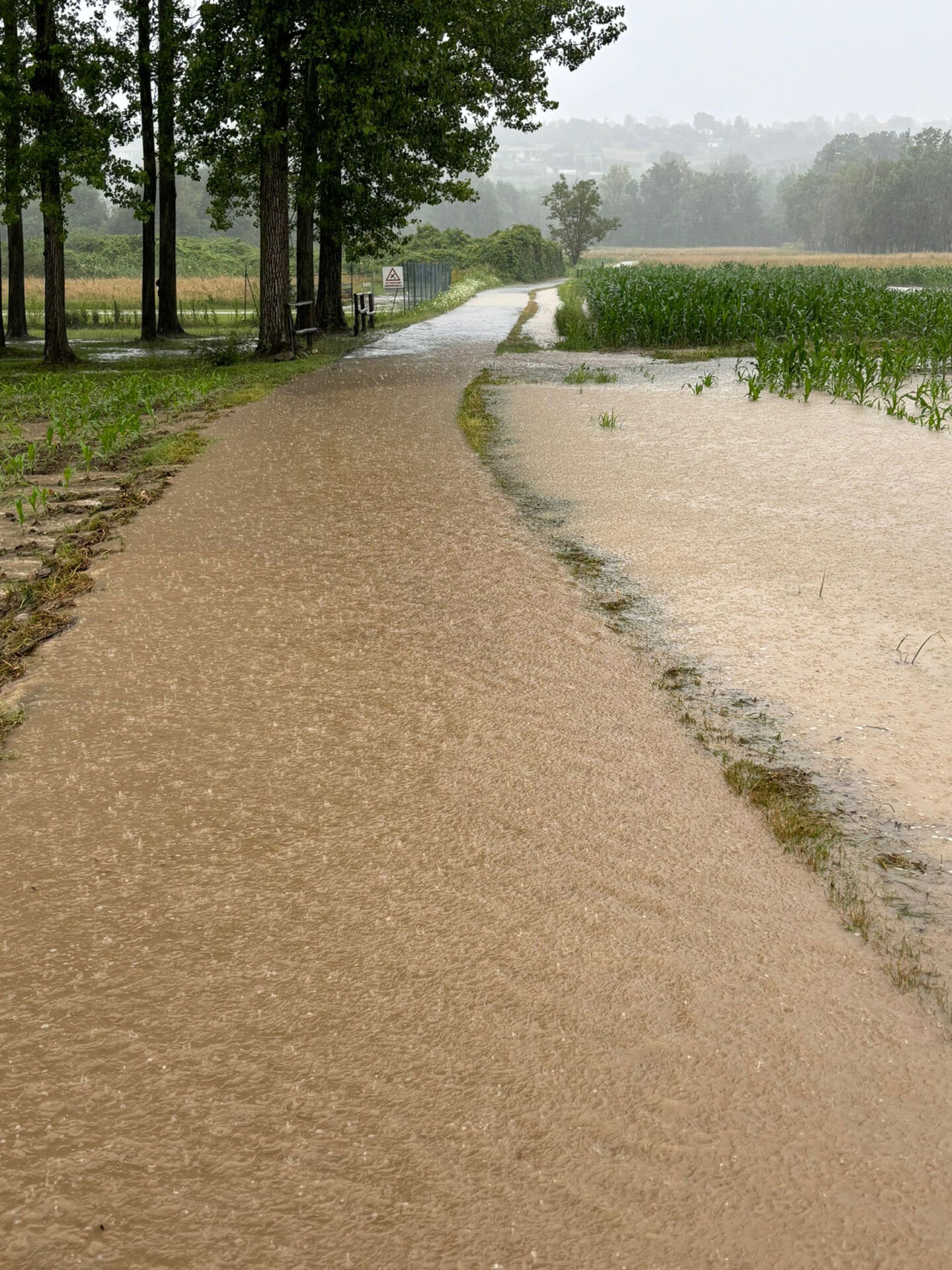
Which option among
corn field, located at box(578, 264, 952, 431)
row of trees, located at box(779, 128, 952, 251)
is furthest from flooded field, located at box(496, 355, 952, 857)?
row of trees, located at box(779, 128, 952, 251)

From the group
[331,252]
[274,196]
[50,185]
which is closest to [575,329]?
[331,252]

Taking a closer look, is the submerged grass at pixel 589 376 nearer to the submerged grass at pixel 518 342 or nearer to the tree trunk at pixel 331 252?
the submerged grass at pixel 518 342

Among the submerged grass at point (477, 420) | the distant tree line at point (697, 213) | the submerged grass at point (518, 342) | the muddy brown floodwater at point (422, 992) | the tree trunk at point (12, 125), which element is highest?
the distant tree line at point (697, 213)

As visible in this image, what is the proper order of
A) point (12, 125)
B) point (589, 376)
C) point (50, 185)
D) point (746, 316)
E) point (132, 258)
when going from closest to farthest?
point (589, 376), point (50, 185), point (12, 125), point (746, 316), point (132, 258)

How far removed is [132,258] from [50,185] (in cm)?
4904

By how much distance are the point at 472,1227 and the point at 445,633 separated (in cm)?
383

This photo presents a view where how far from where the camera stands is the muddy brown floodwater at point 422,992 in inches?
93.5

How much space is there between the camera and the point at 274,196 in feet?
66.6

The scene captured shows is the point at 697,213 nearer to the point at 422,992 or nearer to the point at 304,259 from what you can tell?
the point at 304,259

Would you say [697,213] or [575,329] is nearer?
[575,329]

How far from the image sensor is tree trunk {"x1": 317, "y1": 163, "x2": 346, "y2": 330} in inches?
994

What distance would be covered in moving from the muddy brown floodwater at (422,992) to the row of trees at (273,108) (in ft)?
52.2

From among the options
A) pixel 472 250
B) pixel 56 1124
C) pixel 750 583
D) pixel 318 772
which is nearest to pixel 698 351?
pixel 750 583

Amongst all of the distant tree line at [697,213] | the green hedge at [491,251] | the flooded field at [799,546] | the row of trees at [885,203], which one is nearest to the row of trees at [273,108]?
the flooded field at [799,546]
